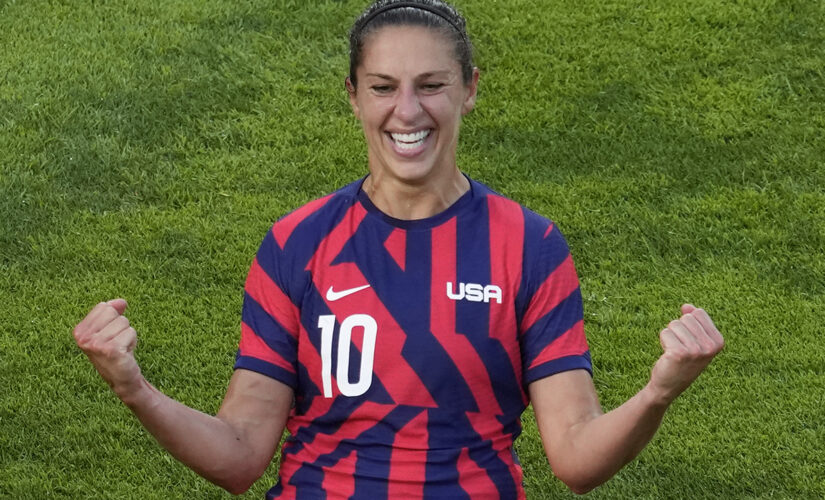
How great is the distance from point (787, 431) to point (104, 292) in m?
3.02

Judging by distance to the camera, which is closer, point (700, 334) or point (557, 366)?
point (700, 334)

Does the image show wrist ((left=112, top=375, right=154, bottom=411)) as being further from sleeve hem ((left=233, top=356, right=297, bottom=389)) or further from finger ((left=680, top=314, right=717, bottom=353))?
finger ((left=680, top=314, right=717, bottom=353))

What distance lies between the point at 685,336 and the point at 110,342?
1.21 metres

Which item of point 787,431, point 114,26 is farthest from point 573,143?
point 114,26

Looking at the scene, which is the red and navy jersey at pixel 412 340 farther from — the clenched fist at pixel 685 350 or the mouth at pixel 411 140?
the clenched fist at pixel 685 350

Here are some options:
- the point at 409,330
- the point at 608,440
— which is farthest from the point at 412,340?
the point at 608,440

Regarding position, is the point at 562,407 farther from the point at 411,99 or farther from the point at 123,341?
the point at 123,341

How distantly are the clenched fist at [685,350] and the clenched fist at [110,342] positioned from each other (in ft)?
3.68

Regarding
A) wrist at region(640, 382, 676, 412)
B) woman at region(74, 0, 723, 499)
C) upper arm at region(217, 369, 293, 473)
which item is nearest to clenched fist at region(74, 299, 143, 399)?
woman at region(74, 0, 723, 499)

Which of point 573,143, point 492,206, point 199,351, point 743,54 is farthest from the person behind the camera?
point 743,54

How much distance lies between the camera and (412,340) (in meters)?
3.25

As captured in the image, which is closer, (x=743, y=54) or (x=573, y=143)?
(x=573, y=143)

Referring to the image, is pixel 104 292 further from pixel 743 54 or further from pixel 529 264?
pixel 743 54

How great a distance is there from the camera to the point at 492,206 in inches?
133
